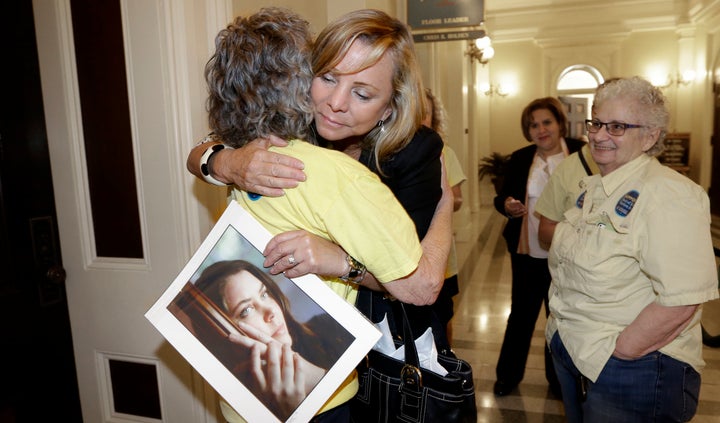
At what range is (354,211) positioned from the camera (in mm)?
961

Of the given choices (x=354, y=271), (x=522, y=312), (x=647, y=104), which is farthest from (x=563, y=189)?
(x=354, y=271)

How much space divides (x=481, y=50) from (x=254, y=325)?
919 cm

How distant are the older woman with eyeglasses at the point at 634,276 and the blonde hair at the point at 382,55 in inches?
32.0

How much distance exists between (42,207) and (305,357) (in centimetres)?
160

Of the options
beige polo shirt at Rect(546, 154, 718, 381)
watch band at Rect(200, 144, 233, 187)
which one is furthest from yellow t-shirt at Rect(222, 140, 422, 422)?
beige polo shirt at Rect(546, 154, 718, 381)

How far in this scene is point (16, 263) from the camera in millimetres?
1921

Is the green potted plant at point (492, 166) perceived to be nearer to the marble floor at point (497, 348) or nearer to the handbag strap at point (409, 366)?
the marble floor at point (497, 348)

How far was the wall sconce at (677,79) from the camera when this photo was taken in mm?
13141

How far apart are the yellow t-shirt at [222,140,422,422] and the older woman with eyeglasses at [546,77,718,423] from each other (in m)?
0.93

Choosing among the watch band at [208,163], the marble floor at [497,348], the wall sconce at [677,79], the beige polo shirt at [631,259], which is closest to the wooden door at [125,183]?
the watch band at [208,163]

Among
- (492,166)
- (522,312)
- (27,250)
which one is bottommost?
(522,312)

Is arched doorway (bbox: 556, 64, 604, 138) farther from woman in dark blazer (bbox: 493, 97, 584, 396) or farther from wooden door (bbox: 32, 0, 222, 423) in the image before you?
wooden door (bbox: 32, 0, 222, 423)

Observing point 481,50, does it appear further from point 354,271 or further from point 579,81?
point 354,271

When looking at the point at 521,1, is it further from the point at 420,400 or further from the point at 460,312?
the point at 420,400
